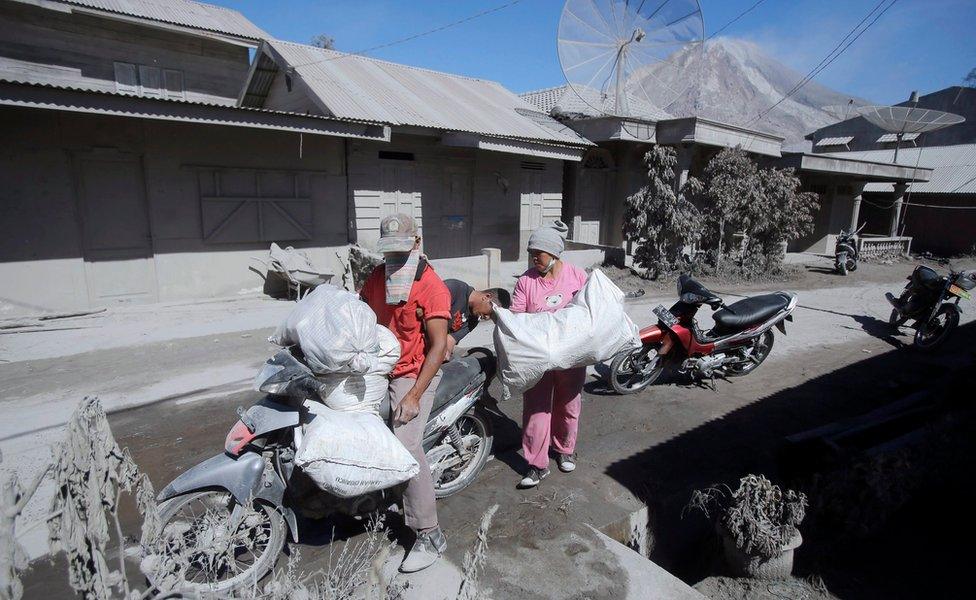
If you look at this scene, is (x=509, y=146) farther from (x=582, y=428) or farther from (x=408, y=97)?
(x=582, y=428)

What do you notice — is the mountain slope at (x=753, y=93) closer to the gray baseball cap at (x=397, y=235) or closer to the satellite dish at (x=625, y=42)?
the satellite dish at (x=625, y=42)

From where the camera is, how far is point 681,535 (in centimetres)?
333

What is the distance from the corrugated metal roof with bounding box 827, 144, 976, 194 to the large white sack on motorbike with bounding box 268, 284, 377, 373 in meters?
22.5

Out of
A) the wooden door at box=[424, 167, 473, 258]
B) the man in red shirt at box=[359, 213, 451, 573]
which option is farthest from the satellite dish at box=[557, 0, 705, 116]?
the man in red shirt at box=[359, 213, 451, 573]

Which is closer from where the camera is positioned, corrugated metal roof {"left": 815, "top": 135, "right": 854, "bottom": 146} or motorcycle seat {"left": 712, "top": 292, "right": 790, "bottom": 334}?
motorcycle seat {"left": 712, "top": 292, "right": 790, "bottom": 334}

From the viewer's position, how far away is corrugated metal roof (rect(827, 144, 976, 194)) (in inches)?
818

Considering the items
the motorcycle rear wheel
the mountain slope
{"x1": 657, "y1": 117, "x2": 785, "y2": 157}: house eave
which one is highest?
the mountain slope

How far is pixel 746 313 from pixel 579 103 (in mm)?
13340

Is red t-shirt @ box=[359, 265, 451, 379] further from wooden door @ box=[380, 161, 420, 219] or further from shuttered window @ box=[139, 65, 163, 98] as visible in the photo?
shuttered window @ box=[139, 65, 163, 98]

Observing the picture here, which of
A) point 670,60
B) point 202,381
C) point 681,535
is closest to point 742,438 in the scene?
point 681,535

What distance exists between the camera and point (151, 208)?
8.23 metres

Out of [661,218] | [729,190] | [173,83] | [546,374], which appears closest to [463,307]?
[546,374]

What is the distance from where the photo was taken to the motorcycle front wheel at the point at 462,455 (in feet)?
10.8

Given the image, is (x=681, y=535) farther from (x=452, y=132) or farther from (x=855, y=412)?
(x=452, y=132)
